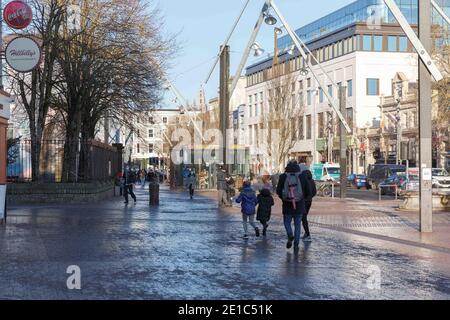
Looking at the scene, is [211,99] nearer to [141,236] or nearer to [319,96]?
[319,96]

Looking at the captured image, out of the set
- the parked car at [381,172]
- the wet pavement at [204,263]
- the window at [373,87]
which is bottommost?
the wet pavement at [204,263]

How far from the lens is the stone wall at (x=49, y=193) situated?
1168 inches

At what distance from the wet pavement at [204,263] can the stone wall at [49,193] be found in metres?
9.96

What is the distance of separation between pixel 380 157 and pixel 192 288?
65266 millimetres

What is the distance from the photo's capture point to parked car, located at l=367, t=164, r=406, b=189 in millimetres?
51763

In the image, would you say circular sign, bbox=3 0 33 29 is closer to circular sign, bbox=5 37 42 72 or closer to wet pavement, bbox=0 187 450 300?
circular sign, bbox=5 37 42 72

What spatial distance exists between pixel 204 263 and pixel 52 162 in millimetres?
23347

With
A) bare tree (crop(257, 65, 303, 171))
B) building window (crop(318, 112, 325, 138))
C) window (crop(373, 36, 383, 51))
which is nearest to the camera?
bare tree (crop(257, 65, 303, 171))

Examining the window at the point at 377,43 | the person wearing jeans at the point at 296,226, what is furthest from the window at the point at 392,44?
the person wearing jeans at the point at 296,226

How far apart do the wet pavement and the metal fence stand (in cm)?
1320

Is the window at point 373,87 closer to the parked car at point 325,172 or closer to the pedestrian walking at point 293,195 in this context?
the parked car at point 325,172

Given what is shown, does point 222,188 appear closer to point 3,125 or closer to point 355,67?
point 3,125

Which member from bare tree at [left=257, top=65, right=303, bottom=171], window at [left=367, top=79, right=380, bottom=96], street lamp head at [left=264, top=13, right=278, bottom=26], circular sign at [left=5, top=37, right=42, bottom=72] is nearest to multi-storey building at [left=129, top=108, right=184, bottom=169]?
bare tree at [left=257, top=65, right=303, bottom=171]

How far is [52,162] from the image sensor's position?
34.2m
